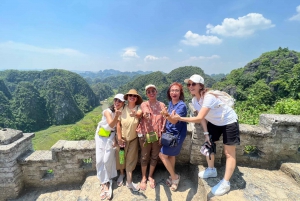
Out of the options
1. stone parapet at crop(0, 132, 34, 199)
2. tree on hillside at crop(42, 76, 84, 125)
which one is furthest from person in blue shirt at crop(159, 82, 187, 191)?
tree on hillside at crop(42, 76, 84, 125)

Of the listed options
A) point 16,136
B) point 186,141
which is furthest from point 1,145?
point 186,141

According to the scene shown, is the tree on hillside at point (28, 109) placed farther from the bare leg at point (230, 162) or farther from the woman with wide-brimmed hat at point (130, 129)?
the bare leg at point (230, 162)

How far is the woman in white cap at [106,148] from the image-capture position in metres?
3.22

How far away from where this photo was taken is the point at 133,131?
10.6 feet

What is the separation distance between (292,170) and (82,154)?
4.46 metres

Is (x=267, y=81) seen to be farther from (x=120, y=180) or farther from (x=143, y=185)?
(x=120, y=180)

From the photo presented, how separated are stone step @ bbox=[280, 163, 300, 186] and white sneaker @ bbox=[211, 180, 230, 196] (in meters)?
1.58

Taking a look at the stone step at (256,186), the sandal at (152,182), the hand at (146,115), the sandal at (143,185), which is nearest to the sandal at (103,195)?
the sandal at (143,185)

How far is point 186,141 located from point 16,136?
13.2 ft

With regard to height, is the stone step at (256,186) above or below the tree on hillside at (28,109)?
above

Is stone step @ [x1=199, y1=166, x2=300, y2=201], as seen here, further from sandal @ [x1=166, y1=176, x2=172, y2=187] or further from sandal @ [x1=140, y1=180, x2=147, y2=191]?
sandal @ [x1=140, y1=180, x2=147, y2=191]

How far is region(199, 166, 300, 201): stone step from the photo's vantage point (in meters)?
2.81

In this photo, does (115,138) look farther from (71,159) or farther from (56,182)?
(56,182)

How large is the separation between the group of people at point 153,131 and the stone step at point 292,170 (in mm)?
1528
